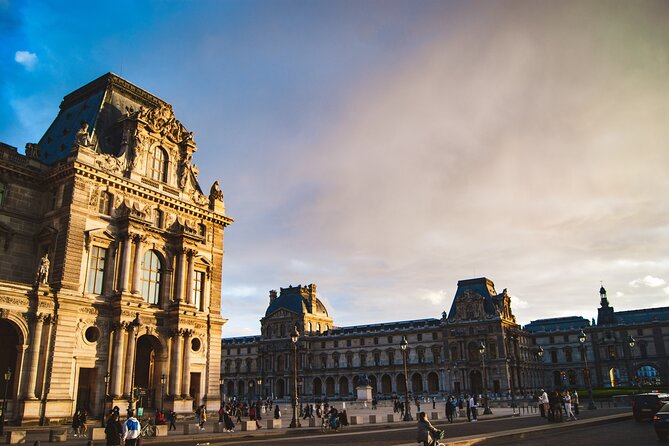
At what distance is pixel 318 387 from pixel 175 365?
7178 centimetres

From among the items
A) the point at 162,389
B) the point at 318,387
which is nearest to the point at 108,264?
the point at 162,389

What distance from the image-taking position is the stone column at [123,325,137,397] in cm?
3250

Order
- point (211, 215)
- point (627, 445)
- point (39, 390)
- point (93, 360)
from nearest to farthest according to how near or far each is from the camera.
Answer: point (627, 445), point (39, 390), point (93, 360), point (211, 215)

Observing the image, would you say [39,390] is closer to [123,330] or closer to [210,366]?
[123,330]

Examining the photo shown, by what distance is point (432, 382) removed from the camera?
304ft

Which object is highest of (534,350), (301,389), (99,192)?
(99,192)

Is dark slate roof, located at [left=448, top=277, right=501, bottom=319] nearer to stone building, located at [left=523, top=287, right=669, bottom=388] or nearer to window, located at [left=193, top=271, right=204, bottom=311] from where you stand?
stone building, located at [left=523, top=287, right=669, bottom=388]

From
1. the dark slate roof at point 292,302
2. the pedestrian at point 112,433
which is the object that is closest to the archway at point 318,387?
the dark slate roof at point 292,302

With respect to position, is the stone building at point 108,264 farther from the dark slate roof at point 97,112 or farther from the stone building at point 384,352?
the stone building at point 384,352

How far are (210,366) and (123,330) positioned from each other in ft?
27.4

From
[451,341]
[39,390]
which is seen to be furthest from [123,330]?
[451,341]

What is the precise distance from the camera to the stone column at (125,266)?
33594mm

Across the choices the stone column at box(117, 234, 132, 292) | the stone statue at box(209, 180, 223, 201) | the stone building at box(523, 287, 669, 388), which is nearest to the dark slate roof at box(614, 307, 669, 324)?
the stone building at box(523, 287, 669, 388)

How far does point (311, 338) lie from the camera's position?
104312 millimetres
